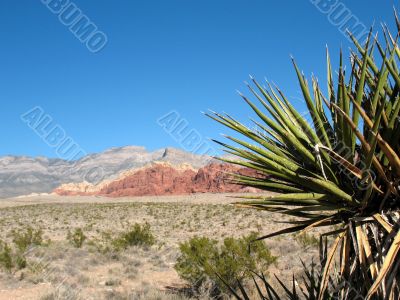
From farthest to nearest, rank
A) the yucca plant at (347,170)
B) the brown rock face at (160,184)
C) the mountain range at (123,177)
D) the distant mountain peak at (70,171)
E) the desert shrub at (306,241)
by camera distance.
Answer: the distant mountain peak at (70,171), the mountain range at (123,177), the brown rock face at (160,184), the desert shrub at (306,241), the yucca plant at (347,170)

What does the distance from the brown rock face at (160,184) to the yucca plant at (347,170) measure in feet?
252

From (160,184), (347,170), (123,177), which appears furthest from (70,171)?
(347,170)

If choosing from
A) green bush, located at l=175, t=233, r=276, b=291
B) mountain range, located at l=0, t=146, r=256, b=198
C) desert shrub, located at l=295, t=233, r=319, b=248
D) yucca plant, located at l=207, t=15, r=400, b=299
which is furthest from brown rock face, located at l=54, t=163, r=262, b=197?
yucca plant, located at l=207, t=15, r=400, b=299

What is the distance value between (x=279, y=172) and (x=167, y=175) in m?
95.3

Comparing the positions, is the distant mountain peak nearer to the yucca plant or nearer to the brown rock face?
the brown rock face

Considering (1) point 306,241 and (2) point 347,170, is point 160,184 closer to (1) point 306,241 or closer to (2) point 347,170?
(1) point 306,241

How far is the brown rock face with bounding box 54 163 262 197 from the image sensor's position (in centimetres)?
8619

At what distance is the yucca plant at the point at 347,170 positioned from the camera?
276 centimetres

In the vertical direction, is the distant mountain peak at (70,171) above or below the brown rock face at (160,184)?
above

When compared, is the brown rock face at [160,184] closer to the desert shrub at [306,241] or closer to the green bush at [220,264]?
the desert shrub at [306,241]

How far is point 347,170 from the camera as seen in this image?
2.99m

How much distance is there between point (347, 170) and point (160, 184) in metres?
93.3

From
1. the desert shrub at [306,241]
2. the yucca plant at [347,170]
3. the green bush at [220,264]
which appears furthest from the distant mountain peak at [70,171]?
the yucca plant at [347,170]

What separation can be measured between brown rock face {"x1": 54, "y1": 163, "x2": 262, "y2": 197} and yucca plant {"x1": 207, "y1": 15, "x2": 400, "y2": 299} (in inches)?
3025
